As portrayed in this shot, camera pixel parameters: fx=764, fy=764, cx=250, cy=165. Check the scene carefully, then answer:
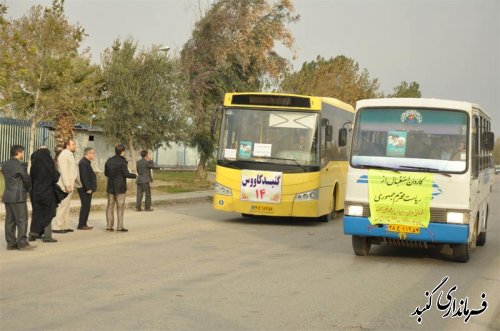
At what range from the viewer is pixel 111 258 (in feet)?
40.1

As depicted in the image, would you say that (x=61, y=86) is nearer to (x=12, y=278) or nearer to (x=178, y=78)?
(x=178, y=78)

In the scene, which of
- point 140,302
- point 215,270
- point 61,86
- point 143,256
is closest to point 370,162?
point 215,270

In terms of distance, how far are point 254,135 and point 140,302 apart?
1093 centimetres

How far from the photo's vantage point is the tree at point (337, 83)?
55219 millimetres

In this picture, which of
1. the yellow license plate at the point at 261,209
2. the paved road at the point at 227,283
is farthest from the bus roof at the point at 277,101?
the paved road at the point at 227,283

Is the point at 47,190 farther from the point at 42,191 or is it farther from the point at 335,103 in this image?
the point at 335,103

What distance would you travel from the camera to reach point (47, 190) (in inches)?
556

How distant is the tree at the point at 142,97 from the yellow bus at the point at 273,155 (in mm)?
14119

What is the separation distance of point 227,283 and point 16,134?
30872 mm

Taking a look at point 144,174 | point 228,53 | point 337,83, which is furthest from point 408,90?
point 144,174

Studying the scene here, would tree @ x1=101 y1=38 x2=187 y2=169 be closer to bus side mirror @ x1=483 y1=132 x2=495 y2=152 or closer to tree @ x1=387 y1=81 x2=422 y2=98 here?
bus side mirror @ x1=483 y1=132 x2=495 y2=152

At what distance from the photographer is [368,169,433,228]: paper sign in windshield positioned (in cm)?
1195

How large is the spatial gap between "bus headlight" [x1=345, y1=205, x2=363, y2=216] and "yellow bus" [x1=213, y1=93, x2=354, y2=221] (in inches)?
250

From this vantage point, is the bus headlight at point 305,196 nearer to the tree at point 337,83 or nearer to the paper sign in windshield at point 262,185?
the paper sign in windshield at point 262,185
